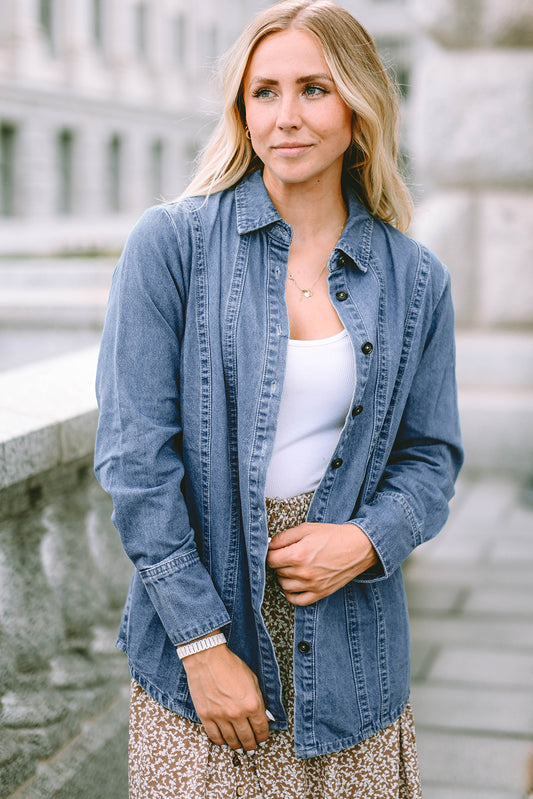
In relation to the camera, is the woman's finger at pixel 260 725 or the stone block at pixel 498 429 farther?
the stone block at pixel 498 429

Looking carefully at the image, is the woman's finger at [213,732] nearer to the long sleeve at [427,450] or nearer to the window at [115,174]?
the long sleeve at [427,450]

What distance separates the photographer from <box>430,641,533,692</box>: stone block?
140 inches

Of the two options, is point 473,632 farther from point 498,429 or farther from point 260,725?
point 260,725

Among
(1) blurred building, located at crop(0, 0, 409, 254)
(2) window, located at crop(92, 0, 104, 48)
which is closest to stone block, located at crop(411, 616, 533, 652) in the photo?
(1) blurred building, located at crop(0, 0, 409, 254)

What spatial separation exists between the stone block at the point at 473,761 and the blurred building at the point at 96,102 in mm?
15825

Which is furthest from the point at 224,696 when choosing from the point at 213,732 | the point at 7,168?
A: the point at 7,168

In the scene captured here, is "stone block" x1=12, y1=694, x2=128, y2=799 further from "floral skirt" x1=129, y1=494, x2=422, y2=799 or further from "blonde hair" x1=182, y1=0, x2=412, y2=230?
→ "blonde hair" x1=182, y1=0, x2=412, y2=230

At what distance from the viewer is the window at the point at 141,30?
37719 mm

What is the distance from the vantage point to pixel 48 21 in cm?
3123

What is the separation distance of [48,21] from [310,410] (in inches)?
1271

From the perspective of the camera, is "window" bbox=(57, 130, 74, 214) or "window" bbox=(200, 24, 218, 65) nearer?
"window" bbox=(57, 130, 74, 214)

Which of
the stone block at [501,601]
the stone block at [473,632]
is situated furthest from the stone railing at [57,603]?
the stone block at [501,601]

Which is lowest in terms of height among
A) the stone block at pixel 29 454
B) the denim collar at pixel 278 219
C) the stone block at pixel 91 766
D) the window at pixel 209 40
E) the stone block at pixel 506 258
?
the window at pixel 209 40

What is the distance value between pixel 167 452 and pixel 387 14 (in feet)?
157
